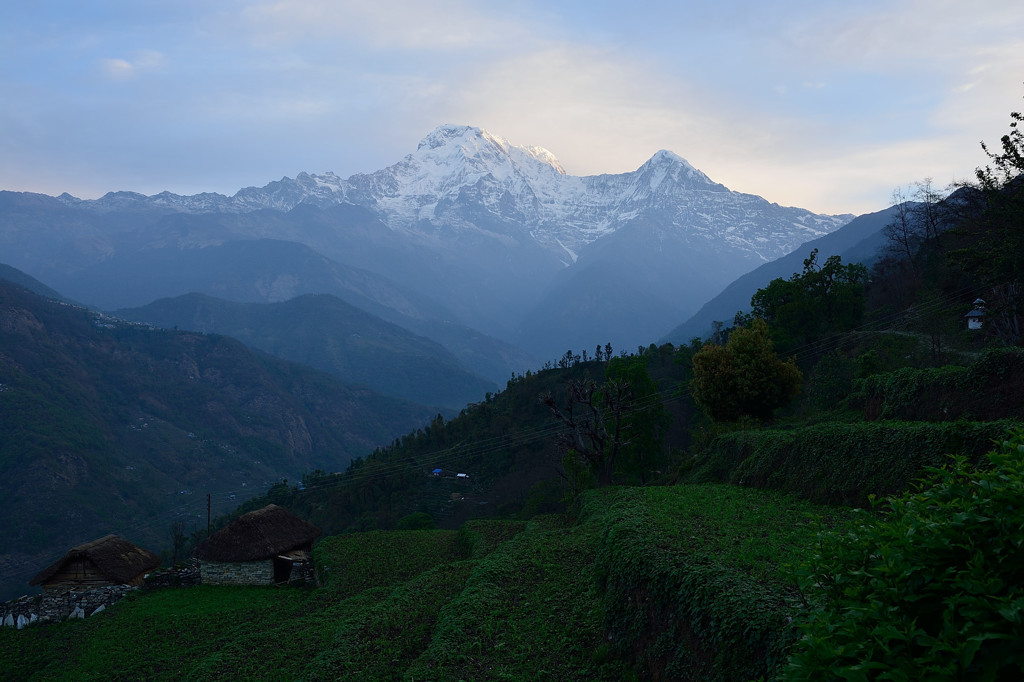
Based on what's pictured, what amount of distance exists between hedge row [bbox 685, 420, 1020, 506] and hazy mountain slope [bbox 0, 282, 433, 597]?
100714 millimetres

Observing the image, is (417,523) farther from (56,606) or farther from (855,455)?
(855,455)

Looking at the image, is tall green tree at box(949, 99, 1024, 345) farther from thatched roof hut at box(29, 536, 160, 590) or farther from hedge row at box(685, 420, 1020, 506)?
thatched roof hut at box(29, 536, 160, 590)

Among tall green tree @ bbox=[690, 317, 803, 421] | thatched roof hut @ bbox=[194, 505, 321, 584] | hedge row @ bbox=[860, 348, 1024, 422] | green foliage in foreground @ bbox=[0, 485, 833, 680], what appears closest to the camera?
green foliage in foreground @ bbox=[0, 485, 833, 680]

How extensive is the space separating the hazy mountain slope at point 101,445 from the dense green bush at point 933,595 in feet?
356

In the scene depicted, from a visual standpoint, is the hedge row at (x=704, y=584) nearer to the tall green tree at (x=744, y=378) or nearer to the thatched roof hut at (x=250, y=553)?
the tall green tree at (x=744, y=378)

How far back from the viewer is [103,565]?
32625 millimetres

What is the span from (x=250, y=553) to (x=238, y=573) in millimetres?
1148

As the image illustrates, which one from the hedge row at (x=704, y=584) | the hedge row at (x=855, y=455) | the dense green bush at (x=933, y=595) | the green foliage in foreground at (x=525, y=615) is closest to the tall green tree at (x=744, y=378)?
the hedge row at (x=855, y=455)

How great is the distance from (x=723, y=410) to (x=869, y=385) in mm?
9087

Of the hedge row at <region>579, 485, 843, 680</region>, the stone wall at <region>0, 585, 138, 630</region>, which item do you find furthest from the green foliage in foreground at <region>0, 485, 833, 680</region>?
the stone wall at <region>0, 585, 138, 630</region>

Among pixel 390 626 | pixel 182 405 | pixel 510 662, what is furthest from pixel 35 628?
pixel 182 405

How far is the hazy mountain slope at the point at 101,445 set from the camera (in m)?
107

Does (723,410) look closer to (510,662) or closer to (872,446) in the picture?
(872,446)

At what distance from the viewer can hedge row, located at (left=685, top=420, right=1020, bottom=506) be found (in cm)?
1352
